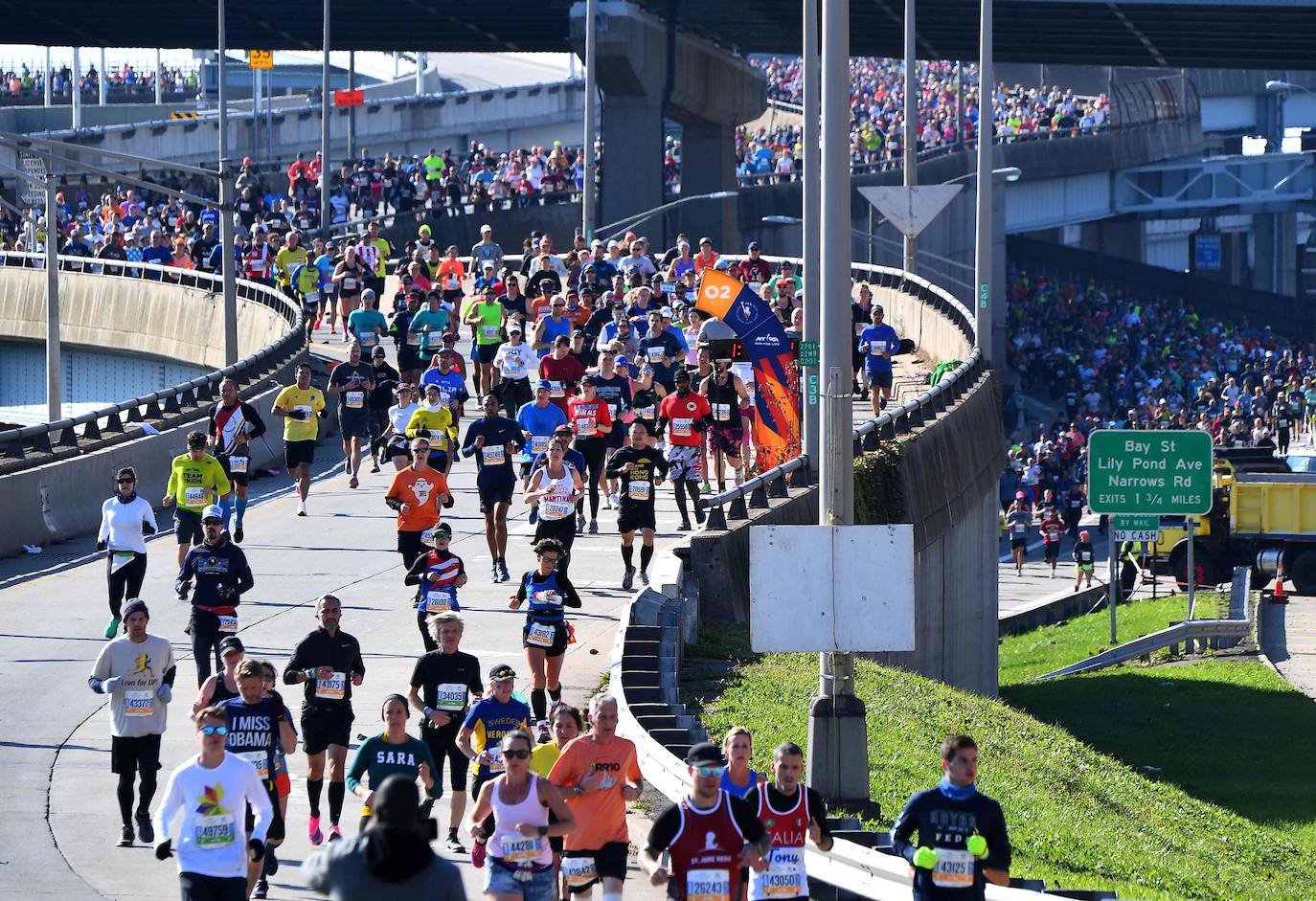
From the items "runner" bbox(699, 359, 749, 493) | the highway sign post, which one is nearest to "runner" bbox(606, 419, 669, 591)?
"runner" bbox(699, 359, 749, 493)

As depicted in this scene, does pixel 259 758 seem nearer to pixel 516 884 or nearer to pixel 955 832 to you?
pixel 516 884

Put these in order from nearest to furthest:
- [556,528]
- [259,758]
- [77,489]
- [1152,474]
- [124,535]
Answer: [259,758] < [124,535] < [556,528] < [77,489] < [1152,474]

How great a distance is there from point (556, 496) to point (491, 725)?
7.35 metres

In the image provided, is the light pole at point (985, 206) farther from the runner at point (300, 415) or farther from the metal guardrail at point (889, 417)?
the runner at point (300, 415)

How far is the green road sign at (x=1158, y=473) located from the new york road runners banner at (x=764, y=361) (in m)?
A: 9.51

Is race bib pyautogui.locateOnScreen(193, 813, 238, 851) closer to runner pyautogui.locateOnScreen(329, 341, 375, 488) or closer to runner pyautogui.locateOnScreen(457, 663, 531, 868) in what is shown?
runner pyautogui.locateOnScreen(457, 663, 531, 868)

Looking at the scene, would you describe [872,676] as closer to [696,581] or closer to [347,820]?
[696,581]

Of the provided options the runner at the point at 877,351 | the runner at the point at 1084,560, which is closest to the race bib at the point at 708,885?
the runner at the point at 877,351

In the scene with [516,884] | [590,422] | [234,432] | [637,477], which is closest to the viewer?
[516,884]

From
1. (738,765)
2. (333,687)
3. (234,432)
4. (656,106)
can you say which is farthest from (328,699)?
(656,106)

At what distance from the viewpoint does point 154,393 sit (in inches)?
1631

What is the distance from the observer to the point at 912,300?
4741cm

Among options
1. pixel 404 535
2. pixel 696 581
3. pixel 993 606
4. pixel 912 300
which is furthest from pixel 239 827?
pixel 912 300

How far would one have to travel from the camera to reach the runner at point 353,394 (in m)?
27.4
